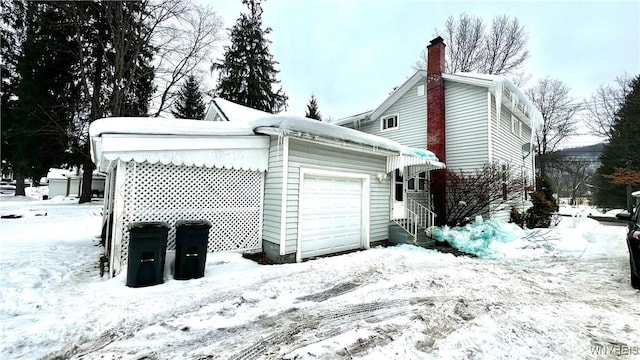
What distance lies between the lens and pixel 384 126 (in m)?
13.6

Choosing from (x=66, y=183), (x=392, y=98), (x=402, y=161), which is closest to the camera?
(x=402, y=161)

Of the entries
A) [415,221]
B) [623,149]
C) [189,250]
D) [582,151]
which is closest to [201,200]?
[189,250]

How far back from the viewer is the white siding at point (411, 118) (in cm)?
1192

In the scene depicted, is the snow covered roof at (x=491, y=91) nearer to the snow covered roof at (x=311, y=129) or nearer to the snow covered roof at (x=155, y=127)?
the snow covered roof at (x=311, y=129)

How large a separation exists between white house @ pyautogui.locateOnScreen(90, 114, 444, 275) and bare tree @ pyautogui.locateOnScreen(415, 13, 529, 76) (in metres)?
17.6

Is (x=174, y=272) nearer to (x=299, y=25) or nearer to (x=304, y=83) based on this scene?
(x=299, y=25)

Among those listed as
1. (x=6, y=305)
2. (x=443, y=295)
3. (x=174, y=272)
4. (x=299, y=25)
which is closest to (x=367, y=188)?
(x=443, y=295)

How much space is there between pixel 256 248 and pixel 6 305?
12.6 ft

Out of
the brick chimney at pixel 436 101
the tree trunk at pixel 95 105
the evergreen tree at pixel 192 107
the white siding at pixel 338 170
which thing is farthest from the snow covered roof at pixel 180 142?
the evergreen tree at pixel 192 107

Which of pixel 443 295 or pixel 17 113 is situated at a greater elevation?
pixel 17 113

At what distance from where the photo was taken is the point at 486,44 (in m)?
20.5

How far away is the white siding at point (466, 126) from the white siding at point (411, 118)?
97 centimetres

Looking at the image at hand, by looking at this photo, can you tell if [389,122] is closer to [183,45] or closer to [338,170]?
[338,170]

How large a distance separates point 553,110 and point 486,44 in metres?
10.6
